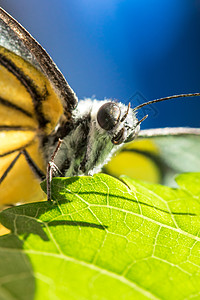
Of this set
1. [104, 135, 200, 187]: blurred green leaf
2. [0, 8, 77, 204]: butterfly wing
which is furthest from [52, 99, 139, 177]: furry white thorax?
[104, 135, 200, 187]: blurred green leaf

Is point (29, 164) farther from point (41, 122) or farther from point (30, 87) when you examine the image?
point (30, 87)

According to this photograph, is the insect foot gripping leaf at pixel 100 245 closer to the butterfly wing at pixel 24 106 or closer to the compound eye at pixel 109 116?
the compound eye at pixel 109 116

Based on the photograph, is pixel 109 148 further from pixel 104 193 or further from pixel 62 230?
pixel 62 230

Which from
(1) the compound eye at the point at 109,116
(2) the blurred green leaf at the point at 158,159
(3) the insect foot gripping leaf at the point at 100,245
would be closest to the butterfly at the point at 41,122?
(1) the compound eye at the point at 109,116

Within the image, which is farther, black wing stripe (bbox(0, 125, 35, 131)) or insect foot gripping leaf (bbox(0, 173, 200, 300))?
black wing stripe (bbox(0, 125, 35, 131))

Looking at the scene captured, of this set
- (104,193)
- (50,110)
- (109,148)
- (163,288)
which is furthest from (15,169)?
(163,288)

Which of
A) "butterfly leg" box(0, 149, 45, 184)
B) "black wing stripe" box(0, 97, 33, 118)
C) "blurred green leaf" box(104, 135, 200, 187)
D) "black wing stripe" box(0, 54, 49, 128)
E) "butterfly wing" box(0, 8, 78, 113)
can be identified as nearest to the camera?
"butterfly wing" box(0, 8, 78, 113)

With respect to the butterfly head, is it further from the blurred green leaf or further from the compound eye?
the blurred green leaf
